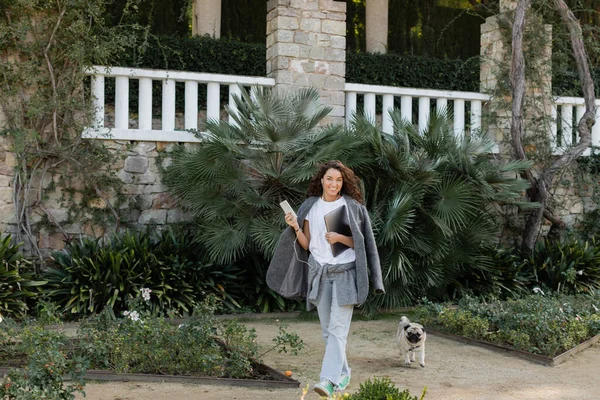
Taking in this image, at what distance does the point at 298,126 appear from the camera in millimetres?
8727

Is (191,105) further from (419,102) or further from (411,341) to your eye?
(411,341)

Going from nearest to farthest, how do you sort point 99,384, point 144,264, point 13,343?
point 99,384
point 13,343
point 144,264

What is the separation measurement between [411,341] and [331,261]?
1331 millimetres

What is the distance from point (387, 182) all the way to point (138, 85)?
3703 millimetres

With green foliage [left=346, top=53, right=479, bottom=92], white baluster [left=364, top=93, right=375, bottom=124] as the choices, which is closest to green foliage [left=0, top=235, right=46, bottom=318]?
white baluster [left=364, top=93, right=375, bottom=124]

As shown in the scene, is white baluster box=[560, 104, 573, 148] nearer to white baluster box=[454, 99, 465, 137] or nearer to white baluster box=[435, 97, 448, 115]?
white baluster box=[454, 99, 465, 137]

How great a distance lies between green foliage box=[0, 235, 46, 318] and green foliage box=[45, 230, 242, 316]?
0.23 m

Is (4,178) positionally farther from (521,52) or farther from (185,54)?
(521,52)

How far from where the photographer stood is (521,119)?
10.8 metres

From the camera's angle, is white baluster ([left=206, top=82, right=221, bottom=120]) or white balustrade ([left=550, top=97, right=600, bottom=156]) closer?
white baluster ([left=206, top=82, right=221, bottom=120])

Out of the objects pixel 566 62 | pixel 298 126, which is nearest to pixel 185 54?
pixel 298 126

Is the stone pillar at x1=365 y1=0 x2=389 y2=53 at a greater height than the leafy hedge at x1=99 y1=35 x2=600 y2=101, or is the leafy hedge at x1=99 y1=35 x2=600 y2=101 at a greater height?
the stone pillar at x1=365 y1=0 x2=389 y2=53

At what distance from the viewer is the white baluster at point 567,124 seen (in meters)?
11.5

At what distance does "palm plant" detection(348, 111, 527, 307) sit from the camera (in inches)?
336
